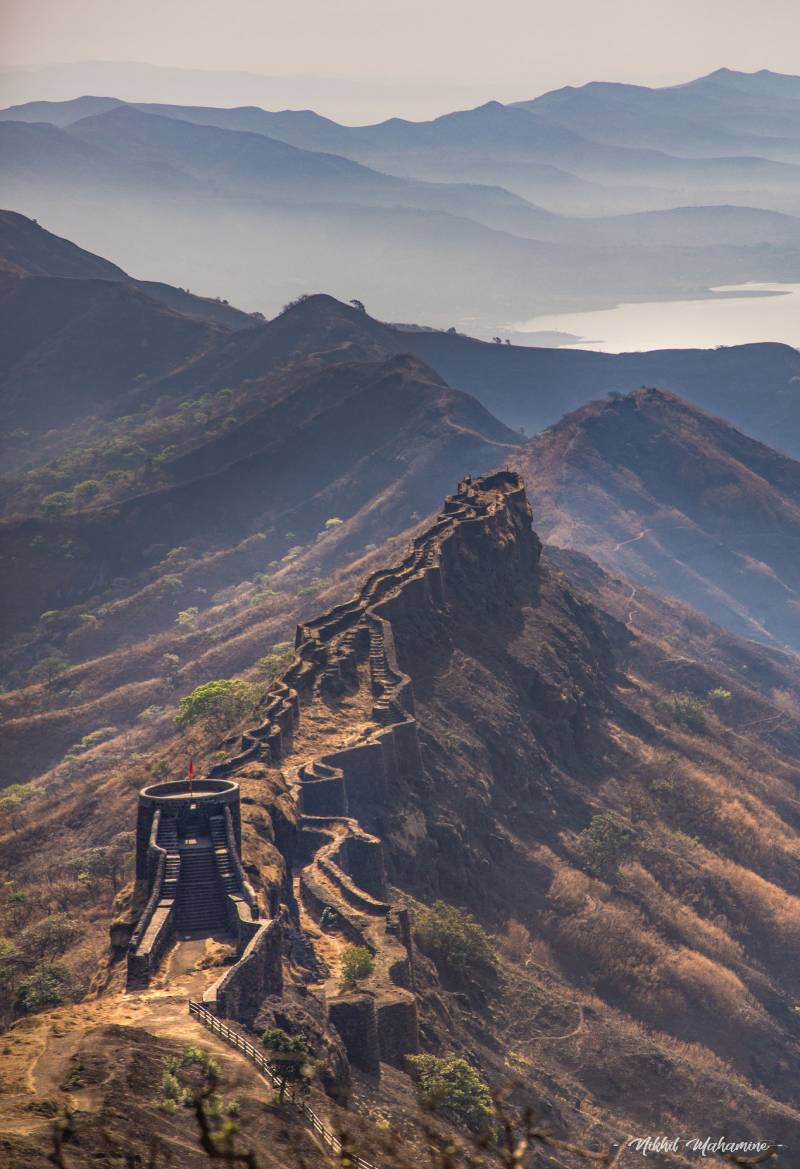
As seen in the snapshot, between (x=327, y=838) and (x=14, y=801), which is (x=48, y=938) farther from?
(x=14, y=801)

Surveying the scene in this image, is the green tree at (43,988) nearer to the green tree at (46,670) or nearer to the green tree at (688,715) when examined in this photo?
the green tree at (688,715)

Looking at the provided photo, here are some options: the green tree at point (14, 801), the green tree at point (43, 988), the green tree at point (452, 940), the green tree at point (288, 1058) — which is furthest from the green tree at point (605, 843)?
the green tree at point (288, 1058)

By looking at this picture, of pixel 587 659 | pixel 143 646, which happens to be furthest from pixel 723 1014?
pixel 143 646

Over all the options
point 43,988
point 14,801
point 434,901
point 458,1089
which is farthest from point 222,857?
point 14,801

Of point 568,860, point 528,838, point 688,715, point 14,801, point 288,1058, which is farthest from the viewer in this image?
point 14,801

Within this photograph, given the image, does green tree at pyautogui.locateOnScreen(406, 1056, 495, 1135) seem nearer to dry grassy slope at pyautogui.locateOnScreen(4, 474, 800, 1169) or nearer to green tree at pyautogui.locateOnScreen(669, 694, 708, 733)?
dry grassy slope at pyautogui.locateOnScreen(4, 474, 800, 1169)

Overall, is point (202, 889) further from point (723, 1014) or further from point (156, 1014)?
point (723, 1014)

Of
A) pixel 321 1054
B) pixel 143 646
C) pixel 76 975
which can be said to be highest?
pixel 321 1054
